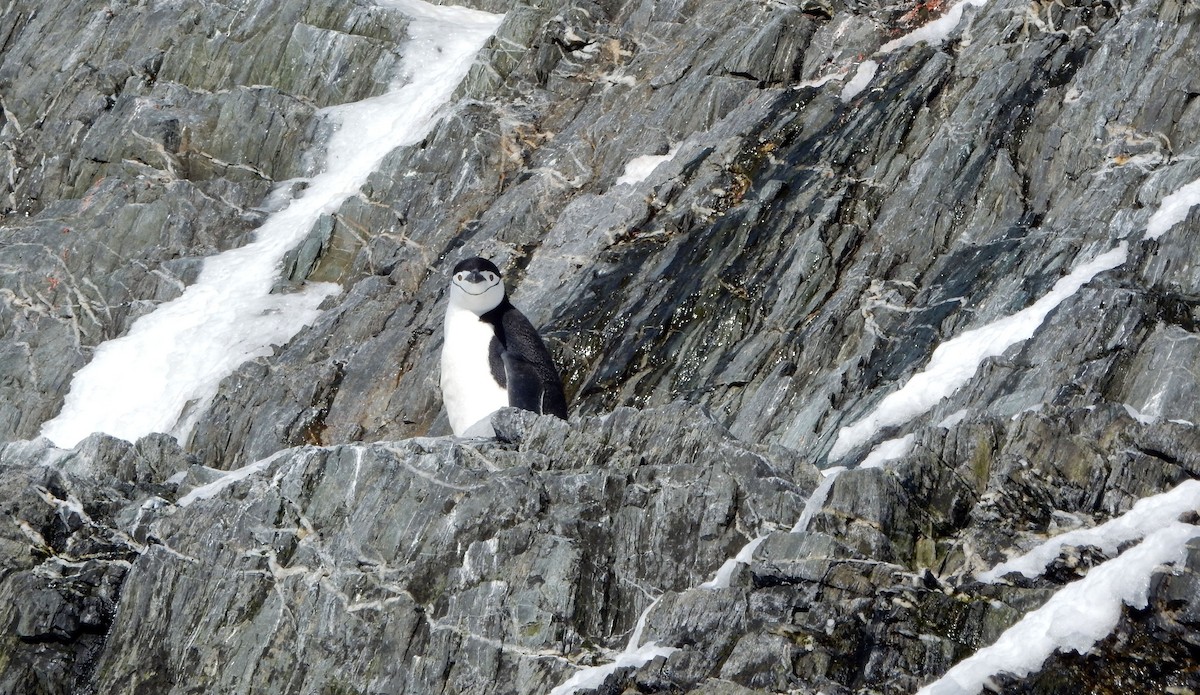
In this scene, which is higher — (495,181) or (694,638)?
(694,638)

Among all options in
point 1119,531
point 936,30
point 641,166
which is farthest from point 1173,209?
point 641,166

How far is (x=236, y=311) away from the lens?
20734 millimetres

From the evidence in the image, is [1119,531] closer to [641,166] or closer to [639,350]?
[639,350]

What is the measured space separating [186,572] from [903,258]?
8664mm

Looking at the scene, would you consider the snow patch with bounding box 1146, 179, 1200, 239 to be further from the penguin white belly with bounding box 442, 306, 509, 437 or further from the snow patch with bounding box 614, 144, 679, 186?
the snow patch with bounding box 614, 144, 679, 186

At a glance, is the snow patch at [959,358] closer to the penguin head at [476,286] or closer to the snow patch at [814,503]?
the snow patch at [814,503]

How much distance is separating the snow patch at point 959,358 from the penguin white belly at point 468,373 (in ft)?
11.2

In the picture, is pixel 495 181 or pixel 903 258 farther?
pixel 495 181

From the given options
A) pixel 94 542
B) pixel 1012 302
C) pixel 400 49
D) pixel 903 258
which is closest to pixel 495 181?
pixel 400 49

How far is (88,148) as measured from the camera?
24375mm

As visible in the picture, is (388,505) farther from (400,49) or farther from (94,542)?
(400,49)

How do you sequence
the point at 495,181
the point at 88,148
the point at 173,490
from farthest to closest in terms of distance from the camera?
1. the point at 88,148
2. the point at 495,181
3. the point at 173,490

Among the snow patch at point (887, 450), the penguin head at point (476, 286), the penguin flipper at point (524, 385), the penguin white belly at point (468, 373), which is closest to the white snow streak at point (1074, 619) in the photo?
the snow patch at point (887, 450)

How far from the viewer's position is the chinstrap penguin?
13.9 meters
